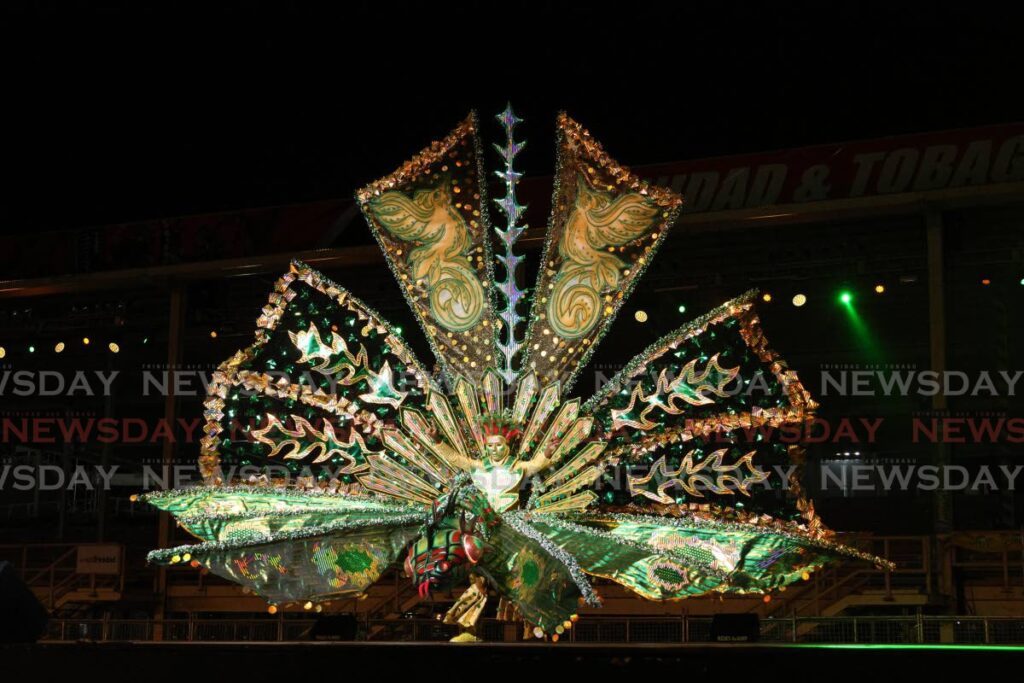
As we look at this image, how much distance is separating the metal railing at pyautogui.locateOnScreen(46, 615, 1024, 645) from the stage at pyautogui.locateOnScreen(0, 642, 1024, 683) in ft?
15.8

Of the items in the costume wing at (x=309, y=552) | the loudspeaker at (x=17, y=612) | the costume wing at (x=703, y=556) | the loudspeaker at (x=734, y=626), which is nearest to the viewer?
the loudspeaker at (x=17, y=612)

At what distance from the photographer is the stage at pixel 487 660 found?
1600mm

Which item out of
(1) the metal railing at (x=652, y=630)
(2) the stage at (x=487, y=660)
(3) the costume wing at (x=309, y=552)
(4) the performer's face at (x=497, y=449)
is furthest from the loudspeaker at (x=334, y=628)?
(2) the stage at (x=487, y=660)

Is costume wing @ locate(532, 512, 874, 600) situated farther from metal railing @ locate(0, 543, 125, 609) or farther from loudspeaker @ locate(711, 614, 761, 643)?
metal railing @ locate(0, 543, 125, 609)

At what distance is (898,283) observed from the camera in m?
10.6

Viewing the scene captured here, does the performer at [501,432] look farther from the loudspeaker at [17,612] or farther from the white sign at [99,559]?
the white sign at [99,559]

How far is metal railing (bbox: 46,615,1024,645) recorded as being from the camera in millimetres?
6895

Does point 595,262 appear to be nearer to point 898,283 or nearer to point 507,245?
point 507,245

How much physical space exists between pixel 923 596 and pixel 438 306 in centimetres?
428

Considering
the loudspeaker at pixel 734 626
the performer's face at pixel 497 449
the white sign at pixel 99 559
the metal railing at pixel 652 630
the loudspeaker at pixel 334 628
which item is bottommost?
the metal railing at pixel 652 630

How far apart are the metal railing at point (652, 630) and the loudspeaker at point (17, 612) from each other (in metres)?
4.43

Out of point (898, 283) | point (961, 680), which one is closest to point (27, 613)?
point (961, 680)

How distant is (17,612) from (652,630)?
20.0ft

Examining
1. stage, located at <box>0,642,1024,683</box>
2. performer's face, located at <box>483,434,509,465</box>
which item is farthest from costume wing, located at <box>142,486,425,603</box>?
stage, located at <box>0,642,1024,683</box>
